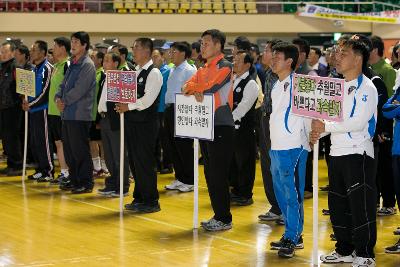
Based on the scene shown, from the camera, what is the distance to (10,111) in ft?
40.2

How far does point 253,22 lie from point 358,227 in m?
17.7

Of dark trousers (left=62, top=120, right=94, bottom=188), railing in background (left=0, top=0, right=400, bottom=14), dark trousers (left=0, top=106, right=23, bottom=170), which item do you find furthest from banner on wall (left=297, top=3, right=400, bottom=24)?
dark trousers (left=62, top=120, right=94, bottom=188)

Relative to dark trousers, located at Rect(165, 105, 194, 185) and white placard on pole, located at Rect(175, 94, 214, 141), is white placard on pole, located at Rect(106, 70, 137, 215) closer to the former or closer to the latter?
white placard on pole, located at Rect(175, 94, 214, 141)

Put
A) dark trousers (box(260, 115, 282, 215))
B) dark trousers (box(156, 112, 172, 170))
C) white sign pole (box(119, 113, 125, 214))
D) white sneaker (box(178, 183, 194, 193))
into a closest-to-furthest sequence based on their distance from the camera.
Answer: dark trousers (box(260, 115, 282, 215)) → white sign pole (box(119, 113, 125, 214)) → white sneaker (box(178, 183, 194, 193)) → dark trousers (box(156, 112, 172, 170))

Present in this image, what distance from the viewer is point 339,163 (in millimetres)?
6523

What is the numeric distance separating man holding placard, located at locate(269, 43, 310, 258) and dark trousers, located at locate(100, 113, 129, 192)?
3.29 m

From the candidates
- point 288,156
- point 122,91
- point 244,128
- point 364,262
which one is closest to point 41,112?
point 122,91

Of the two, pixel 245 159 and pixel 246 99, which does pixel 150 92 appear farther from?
pixel 245 159

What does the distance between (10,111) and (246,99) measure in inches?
167

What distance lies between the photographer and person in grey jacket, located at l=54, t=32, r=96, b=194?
10258 millimetres

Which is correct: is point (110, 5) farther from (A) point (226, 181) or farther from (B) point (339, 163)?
(B) point (339, 163)

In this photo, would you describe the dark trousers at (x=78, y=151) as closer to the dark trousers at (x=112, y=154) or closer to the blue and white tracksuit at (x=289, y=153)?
the dark trousers at (x=112, y=154)

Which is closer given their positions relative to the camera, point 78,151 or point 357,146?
point 357,146

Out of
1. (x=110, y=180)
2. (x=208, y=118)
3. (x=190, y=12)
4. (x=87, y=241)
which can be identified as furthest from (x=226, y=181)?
(x=190, y=12)
